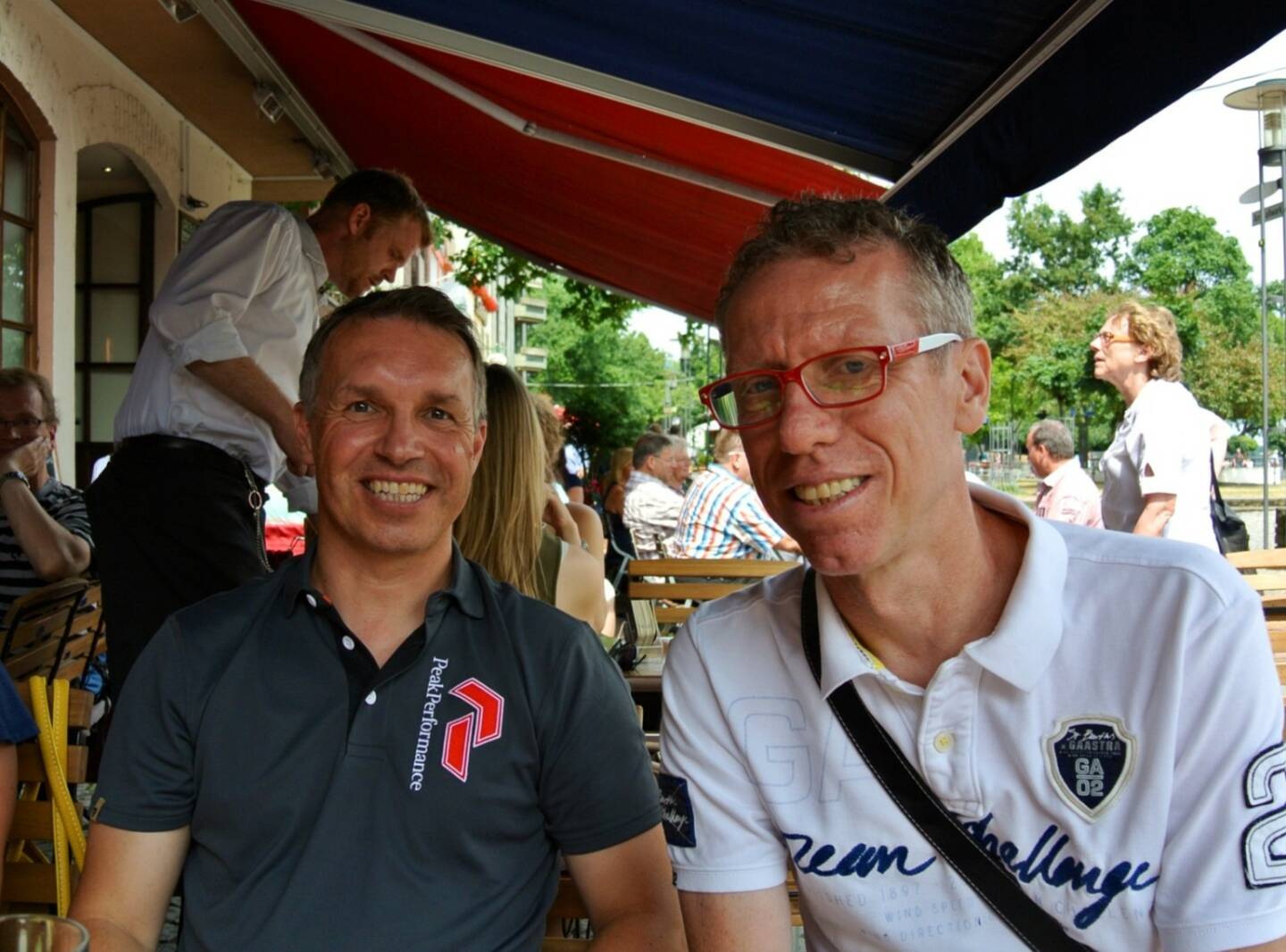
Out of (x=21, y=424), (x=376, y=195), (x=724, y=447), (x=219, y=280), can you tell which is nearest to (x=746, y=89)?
(x=376, y=195)

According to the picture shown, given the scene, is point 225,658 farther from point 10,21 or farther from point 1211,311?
point 1211,311

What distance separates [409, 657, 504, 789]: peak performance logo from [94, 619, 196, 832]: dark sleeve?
0.37m

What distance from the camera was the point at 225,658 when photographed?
79.4 inches

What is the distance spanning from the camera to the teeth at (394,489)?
217cm

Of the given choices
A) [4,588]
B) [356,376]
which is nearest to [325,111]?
[4,588]

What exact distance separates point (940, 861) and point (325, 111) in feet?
21.8

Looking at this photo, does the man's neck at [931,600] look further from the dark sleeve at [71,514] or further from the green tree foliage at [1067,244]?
the green tree foliage at [1067,244]

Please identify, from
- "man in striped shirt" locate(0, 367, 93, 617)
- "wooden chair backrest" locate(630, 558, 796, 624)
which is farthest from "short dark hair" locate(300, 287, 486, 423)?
"man in striped shirt" locate(0, 367, 93, 617)

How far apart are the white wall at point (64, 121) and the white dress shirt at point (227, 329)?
134 inches

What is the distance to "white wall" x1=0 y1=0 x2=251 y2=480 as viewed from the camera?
6.29 meters

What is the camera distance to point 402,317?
2283 millimetres

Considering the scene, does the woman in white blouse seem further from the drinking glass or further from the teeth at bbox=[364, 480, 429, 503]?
the drinking glass

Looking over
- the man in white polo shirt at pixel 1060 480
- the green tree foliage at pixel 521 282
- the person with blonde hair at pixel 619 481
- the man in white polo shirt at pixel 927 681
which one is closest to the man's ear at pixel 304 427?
the man in white polo shirt at pixel 927 681

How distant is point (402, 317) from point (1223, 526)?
505 cm
